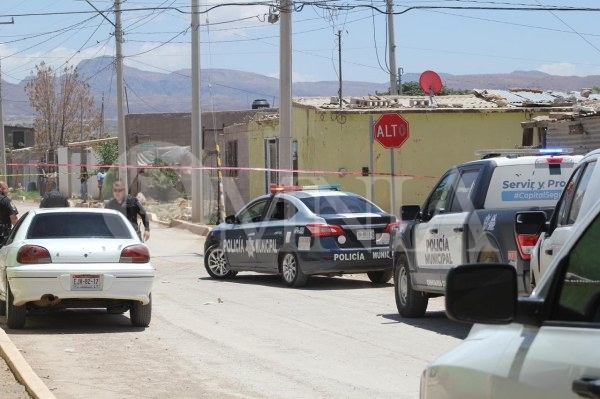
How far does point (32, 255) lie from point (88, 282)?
701 millimetres

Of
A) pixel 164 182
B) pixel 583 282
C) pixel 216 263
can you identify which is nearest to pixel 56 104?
pixel 164 182

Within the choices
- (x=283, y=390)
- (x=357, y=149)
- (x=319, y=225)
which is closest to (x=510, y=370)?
(x=283, y=390)

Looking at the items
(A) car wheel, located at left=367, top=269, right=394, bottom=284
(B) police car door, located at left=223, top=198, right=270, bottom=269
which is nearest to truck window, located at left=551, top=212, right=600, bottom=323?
(A) car wheel, located at left=367, top=269, right=394, bottom=284

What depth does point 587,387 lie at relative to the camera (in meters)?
3.16

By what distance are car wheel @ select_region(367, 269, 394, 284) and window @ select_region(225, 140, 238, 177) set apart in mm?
19944

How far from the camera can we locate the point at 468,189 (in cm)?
1235

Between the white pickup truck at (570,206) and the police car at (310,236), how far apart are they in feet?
26.3

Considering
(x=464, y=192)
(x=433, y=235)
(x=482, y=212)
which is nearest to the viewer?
(x=482, y=212)

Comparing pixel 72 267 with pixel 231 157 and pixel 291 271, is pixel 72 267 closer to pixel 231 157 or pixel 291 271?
pixel 291 271

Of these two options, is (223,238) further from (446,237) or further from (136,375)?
(136,375)

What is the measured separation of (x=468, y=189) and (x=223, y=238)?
8.43 m

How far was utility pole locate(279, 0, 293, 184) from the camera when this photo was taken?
947 inches

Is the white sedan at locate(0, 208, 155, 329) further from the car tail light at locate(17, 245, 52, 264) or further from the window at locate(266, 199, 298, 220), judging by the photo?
the window at locate(266, 199, 298, 220)

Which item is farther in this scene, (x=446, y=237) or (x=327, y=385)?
(x=446, y=237)
